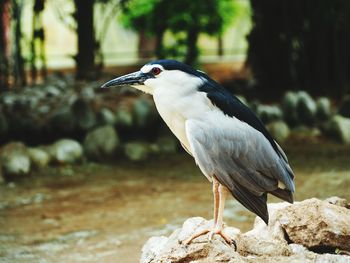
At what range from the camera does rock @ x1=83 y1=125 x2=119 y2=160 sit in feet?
26.3

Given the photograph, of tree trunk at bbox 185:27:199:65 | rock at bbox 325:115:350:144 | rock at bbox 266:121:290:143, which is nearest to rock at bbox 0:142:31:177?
rock at bbox 266:121:290:143

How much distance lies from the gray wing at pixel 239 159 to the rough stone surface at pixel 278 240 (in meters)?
0.28

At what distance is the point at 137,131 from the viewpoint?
8.95 metres

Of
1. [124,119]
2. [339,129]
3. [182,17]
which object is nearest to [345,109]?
[339,129]

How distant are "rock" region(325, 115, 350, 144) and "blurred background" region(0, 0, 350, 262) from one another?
2 centimetres

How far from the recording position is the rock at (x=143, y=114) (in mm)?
8969

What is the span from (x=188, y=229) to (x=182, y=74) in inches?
34.0

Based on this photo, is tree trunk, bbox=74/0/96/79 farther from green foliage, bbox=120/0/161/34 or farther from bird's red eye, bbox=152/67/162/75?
bird's red eye, bbox=152/67/162/75

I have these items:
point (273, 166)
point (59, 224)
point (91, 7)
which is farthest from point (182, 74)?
point (91, 7)

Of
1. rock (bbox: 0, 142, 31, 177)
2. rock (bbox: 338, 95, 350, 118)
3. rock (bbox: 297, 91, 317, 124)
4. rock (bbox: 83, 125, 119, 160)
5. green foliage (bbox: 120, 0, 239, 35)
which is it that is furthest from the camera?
green foliage (bbox: 120, 0, 239, 35)

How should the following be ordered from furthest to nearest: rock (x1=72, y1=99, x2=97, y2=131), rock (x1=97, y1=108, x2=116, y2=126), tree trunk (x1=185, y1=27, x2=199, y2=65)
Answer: tree trunk (x1=185, y1=27, x2=199, y2=65), rock (x1=97, y1=108, x2=116, y2=126), rock (x1=72, y1=99, x2=97, y2=131)

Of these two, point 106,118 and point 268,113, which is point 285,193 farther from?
point 268,113

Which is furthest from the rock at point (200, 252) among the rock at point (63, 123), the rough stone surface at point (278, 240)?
the rock at point (63, 123)

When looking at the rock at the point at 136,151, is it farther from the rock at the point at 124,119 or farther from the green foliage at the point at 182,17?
the green foliage at the point at 182,17
